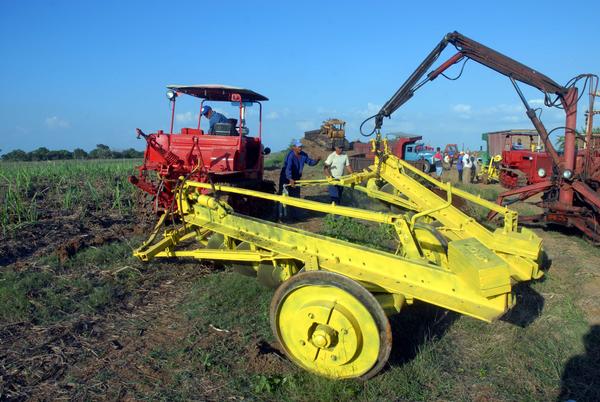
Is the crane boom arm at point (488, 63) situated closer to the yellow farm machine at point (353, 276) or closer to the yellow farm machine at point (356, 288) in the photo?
the yellow farm machine at point (353, 276)

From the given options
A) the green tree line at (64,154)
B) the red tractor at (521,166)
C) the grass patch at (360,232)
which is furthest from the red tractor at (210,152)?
the green tree line at (64,154)

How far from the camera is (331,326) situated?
10.4 feet

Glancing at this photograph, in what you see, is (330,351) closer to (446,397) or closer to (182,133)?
(446,397)

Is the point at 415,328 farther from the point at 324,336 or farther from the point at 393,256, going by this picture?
the point at 324,336

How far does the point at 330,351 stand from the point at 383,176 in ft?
15.0

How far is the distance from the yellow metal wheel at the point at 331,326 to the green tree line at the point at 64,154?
91.8 ft

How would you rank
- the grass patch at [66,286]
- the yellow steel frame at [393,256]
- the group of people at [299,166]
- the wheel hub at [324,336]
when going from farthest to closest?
the group of people at [299,166] < the grass patch at [66,286] < the wheel hub at [324,336] < the yellow steel frame at [393,256]

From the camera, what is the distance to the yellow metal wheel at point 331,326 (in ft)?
10.1

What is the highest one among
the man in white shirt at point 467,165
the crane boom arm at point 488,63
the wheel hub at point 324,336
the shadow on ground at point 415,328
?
the crane boom arm at point 488,63

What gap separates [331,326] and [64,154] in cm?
3118

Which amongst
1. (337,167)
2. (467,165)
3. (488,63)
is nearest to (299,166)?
(337,167)

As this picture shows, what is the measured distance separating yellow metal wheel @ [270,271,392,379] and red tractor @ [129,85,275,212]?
11.4 ft

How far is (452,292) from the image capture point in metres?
3.06

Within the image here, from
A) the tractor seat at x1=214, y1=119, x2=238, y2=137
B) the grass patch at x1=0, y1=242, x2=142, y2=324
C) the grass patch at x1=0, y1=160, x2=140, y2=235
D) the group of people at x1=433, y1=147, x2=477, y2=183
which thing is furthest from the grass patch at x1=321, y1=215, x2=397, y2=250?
the group of people at x1=433, y1=147, x2=477, y2=183
